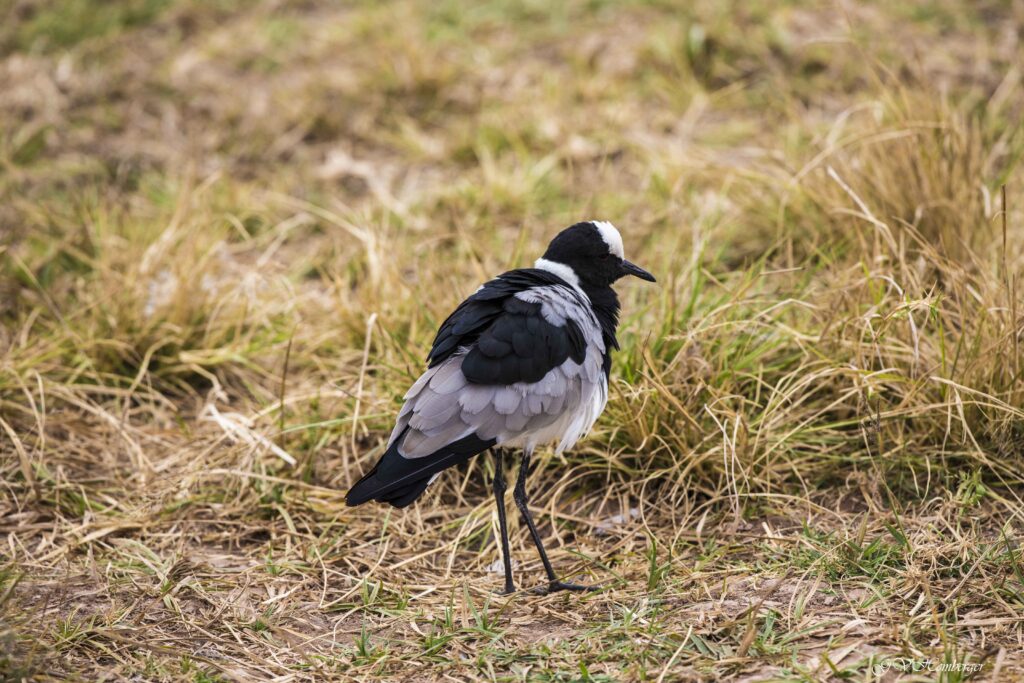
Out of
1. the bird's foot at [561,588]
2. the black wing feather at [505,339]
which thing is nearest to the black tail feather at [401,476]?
the black wing feather at [505,339]

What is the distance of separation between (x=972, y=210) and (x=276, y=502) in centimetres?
318

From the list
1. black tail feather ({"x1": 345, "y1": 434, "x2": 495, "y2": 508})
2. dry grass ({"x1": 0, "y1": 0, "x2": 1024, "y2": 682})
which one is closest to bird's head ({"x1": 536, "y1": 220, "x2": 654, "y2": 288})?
dry grass ({"x1": 0, "y1": 0, "x2": 1024, "y2": 682})

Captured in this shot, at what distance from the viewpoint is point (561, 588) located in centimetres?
347

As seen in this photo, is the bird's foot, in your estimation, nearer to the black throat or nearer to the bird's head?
the black throat

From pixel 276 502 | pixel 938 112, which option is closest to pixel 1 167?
pixel 276 502

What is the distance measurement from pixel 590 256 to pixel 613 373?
50 centimetres

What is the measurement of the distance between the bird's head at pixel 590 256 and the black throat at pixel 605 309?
0.02m

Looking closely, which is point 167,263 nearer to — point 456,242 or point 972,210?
point 456,242

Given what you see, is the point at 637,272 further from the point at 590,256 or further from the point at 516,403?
the point at 516,403

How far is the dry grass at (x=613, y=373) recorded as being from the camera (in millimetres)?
3137

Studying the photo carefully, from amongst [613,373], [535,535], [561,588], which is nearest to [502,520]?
[535,535]

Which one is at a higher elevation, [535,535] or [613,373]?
[613,373]

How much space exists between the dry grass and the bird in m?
0.30

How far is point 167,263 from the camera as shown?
4867 millimetres
